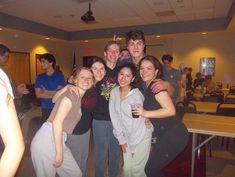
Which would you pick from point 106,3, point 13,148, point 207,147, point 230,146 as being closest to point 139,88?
point 13,148

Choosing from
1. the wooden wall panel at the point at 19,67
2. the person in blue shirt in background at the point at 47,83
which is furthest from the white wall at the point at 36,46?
the person in blue shirt in background at the point at 47,83

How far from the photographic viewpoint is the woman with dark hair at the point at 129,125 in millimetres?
2199

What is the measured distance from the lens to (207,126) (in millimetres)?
2895

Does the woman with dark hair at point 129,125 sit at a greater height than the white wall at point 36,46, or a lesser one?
lesser

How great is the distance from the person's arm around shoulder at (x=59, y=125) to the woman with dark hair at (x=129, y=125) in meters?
0.51

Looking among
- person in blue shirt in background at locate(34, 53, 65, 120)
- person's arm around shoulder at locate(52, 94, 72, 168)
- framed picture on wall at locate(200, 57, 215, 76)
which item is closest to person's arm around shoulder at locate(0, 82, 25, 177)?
Answer: person's arm around shoulder at locate(52, 94, 72, 168)

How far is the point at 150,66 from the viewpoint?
223 centimetres

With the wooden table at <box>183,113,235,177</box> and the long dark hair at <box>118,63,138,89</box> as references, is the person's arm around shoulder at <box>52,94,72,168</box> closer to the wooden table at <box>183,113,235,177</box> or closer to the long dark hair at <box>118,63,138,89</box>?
the long dark hair at <box>118,63,138,89</box>

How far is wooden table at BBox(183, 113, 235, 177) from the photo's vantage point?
2.68 meters

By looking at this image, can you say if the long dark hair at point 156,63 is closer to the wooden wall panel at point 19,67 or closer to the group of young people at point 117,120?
the group of young people at point 117,120

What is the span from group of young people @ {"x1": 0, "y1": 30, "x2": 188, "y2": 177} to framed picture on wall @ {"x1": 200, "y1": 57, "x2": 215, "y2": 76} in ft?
28.3

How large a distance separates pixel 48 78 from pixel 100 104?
1427 millimetres

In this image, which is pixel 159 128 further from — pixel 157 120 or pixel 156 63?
pixel 156 63

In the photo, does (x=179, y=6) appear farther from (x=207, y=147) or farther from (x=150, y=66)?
(x=150, y=66)
